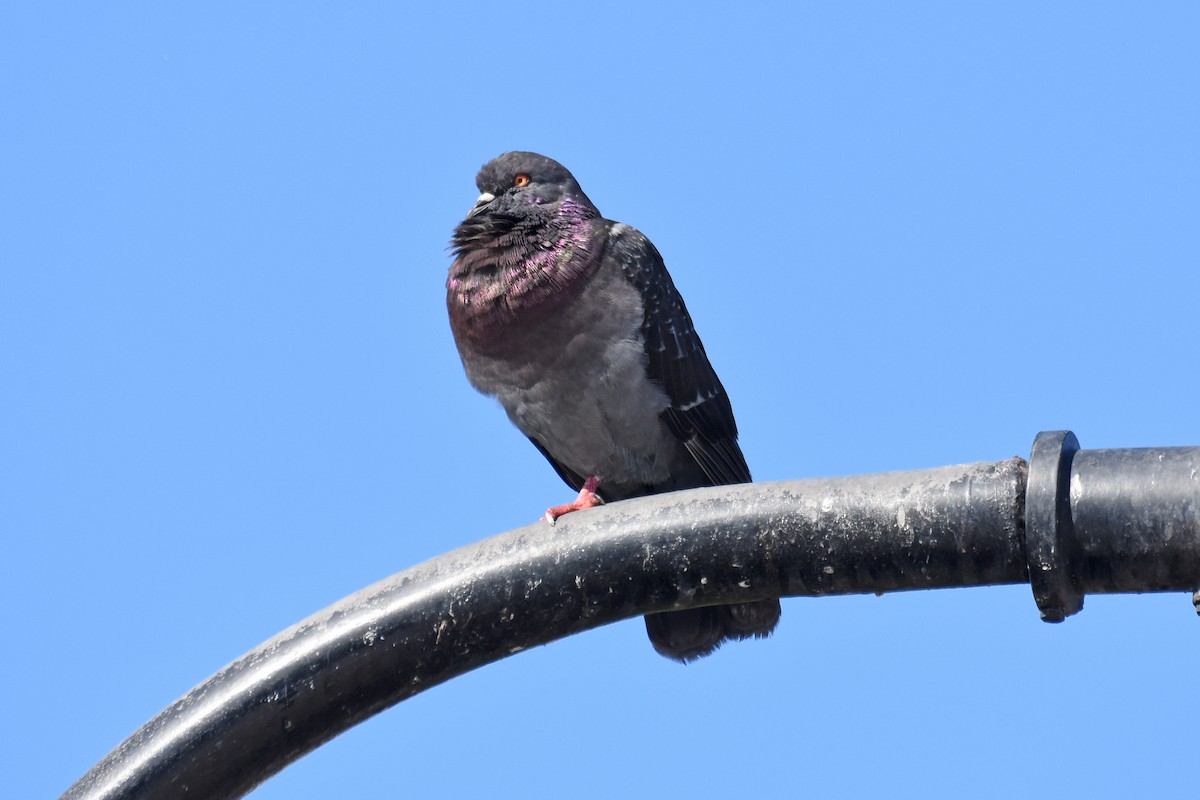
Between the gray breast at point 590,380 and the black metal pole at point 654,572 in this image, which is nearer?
the black metal pole at point 654,572

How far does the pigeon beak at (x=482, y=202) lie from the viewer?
8.41 meters

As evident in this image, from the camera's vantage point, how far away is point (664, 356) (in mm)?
8078

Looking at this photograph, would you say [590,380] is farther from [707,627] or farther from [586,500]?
[707,627]

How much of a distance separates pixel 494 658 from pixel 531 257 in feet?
12.7

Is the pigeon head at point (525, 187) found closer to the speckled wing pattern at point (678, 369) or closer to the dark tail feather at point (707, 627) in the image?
the speckled wing pattern at point (678, 369)

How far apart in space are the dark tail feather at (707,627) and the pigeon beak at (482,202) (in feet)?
8.50

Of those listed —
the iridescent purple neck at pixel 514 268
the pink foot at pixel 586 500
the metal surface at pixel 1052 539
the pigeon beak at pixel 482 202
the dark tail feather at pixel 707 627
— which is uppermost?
the pigeon beak at pixel 482 202

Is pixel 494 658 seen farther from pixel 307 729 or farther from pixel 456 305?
pixel 456 305

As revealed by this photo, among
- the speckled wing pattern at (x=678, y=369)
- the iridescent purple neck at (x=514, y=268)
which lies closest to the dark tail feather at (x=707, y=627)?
the speckled wing pattern at (x=678, y=369)

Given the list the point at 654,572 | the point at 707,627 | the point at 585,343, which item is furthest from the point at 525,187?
the point at 654,572

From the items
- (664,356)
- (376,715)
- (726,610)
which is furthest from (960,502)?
(664,356)

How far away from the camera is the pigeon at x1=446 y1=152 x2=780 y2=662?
25.4 feet

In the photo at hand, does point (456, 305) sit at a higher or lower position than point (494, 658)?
higher

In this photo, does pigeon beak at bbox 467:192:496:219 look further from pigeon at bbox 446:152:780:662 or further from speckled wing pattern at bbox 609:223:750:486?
speckled wing pattern at bbox 609:223:750:486
